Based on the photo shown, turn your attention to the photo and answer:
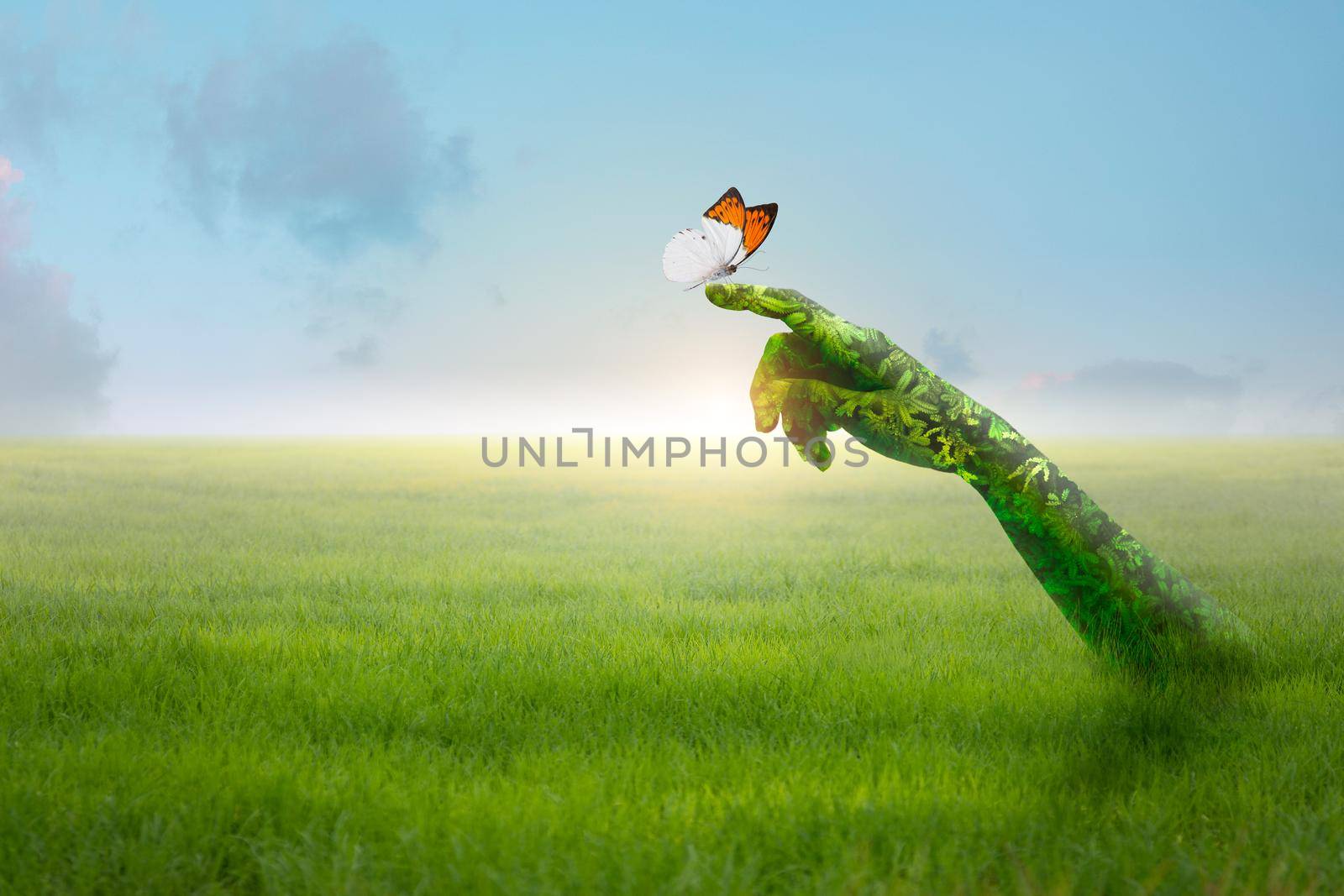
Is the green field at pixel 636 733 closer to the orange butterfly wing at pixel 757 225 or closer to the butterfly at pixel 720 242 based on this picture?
the butterfly at pixel 720 242

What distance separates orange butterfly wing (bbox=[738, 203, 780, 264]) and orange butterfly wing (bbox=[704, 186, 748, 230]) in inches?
1.0

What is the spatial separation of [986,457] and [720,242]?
1.96m

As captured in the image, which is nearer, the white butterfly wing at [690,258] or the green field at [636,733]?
the green field at [636,733]

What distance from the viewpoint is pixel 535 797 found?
3.37 m

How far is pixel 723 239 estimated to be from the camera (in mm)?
4535

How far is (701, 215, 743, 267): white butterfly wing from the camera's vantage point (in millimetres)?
4512

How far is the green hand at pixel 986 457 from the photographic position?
16.0 ft

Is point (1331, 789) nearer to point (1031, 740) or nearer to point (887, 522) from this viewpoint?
point (1031, 740)

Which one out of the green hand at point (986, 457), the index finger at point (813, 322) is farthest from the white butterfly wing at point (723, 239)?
the green hand at point (986, 457)

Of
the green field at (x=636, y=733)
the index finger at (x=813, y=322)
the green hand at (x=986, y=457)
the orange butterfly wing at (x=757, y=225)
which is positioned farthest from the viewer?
the green hand at (x=986, y=457)

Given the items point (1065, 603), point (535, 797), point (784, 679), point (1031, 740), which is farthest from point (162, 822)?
point (1065, 603)

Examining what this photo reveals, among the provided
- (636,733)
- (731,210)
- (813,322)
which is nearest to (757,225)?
(731,210)

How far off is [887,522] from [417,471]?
17.3 metres

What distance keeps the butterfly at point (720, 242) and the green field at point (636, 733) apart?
2291 millimetres
